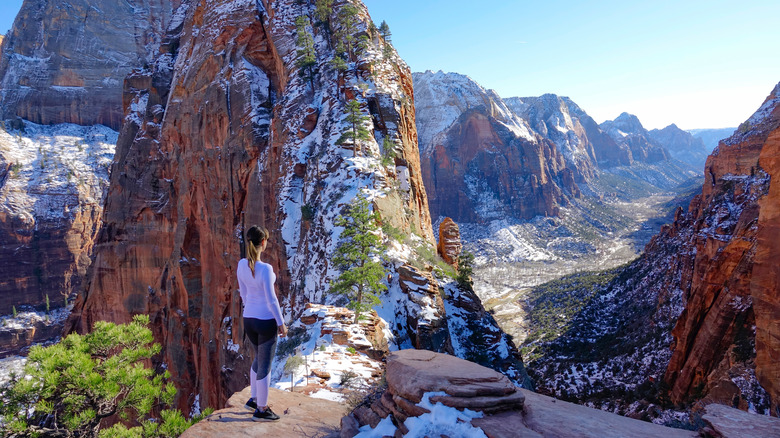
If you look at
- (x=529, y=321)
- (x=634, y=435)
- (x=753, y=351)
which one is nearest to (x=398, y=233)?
(x=634, y=435)

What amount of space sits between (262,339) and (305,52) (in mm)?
33311

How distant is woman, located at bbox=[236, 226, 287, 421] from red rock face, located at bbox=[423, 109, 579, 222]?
165888mm

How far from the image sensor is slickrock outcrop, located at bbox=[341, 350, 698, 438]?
4750mm

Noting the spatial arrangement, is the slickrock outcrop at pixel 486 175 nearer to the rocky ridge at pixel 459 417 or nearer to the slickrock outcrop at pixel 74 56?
the slickrock outcrop at pixel 74 56

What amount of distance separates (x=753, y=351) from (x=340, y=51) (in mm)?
36263

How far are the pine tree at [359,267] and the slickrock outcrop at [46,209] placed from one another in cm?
9853

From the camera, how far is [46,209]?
86.6 metres

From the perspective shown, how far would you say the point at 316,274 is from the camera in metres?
20.9

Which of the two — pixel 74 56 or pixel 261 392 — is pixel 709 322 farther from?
pixel 74 56

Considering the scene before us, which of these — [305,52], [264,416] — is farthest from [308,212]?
[264,416]

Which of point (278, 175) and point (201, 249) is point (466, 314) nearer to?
point (278, 175)

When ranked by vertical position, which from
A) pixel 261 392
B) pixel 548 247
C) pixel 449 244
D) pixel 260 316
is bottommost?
pixel 548 247

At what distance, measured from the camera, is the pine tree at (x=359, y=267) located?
1526cm

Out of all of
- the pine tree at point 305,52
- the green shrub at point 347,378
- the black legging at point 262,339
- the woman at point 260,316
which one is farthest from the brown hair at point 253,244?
the pine tree at point 305,52
